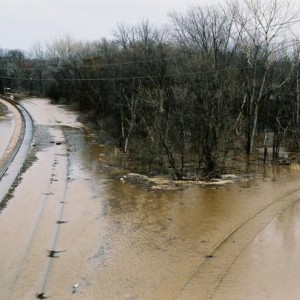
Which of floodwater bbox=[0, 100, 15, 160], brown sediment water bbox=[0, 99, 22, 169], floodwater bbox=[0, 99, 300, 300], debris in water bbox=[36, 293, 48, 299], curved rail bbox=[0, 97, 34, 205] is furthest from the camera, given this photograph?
floodwater bbox=[0, 100, 15, 160]

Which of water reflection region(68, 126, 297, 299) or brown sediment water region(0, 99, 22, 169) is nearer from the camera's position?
water reflection region(68, 126, 297, 299)

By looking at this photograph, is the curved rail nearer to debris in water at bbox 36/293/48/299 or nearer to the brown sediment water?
the brown sediment water

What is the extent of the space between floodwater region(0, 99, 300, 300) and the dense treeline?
3.35m

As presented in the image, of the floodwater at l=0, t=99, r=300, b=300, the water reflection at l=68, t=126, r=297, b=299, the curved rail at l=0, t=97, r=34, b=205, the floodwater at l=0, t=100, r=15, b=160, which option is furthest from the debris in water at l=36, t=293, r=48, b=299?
the floodwater at l=0, t=100, r=15, b=160

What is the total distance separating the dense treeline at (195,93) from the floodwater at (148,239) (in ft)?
11.0

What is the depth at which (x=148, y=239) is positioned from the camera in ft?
43.8

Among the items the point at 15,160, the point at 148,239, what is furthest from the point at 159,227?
the point at 15,160

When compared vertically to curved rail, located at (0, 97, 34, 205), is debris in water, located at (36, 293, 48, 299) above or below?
below

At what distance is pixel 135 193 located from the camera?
737 inches

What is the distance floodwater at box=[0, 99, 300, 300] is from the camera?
33.8 ft

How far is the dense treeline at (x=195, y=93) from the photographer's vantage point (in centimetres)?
2327

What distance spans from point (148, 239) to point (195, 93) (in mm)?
11851

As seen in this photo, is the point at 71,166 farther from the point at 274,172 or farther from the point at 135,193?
the point at 274,172

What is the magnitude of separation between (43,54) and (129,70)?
3326 inches
